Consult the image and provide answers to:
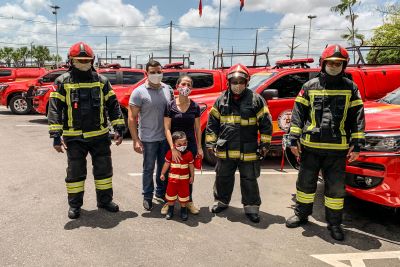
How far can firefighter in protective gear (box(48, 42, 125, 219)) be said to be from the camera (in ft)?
12.5

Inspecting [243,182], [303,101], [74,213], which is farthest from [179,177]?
[303,101]

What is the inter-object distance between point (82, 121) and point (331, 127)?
2.61 m

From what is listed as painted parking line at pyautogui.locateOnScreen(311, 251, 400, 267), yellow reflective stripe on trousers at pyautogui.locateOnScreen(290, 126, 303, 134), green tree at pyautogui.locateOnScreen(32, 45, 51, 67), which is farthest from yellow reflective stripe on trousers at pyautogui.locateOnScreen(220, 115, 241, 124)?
green tree at pyautogui.locateOnScreen(32, 45, 51, 67)

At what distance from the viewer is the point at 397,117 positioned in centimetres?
378

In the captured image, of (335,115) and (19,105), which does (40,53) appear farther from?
(335,115)

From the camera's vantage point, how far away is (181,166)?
157 inches

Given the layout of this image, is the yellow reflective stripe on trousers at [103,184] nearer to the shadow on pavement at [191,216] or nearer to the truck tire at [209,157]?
the shadow on pavement at [191,216]

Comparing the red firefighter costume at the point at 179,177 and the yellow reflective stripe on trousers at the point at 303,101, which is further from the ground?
the yellow reflective stripe on trousers at the point at 303,101

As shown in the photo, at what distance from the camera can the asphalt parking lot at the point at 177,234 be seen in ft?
10.2

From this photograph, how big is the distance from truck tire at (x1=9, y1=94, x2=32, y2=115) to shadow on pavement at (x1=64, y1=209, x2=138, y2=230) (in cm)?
1074

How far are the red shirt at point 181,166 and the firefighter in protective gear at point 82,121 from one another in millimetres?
693

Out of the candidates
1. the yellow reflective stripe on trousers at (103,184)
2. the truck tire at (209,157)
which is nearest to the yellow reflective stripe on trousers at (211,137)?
the yellow reflective stripe on trousers at (103,184)

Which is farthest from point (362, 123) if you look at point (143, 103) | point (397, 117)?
point (143, 103)

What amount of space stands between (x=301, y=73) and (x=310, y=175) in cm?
322
